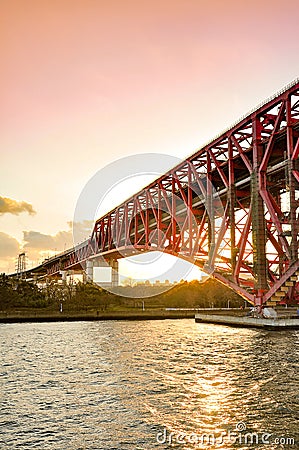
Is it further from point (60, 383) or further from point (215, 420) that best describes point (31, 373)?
point (215, 420)

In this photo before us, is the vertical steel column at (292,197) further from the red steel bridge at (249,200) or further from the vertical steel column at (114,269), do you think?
the vertical steel column at (114,269)

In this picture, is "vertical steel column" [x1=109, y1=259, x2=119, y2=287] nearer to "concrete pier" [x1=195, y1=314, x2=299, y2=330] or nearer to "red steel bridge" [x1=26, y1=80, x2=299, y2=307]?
"red steel bridge" [x1=26, y1=80, x2=299, y2=307]

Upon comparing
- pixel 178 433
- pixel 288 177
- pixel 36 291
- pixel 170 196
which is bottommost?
pixel 178 433

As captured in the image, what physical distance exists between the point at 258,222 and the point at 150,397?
34.4 metres

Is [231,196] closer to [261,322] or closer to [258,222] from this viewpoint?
[258,222]

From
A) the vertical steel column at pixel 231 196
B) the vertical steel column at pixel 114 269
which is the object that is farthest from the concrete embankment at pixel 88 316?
the vertical steel column at pixel 114 269

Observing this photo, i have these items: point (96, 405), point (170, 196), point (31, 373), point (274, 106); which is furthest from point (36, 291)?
point (96, 405)

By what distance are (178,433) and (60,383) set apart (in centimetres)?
923

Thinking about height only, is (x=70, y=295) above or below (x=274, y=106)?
below

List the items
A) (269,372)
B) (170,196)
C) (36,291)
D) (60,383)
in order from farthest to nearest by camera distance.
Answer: (36,291) < (170,196) < (269,372) < (60,383)

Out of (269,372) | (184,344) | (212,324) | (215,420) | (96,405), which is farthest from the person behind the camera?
(212,324)

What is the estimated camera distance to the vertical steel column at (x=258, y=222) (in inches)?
1997

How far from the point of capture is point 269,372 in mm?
24406

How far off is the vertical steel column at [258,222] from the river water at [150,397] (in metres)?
15.9
